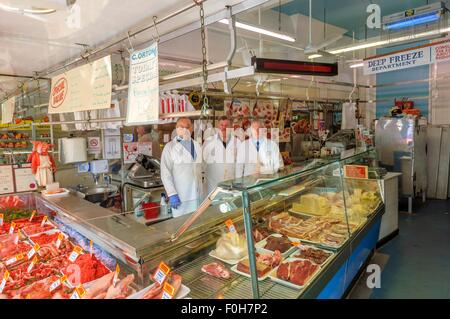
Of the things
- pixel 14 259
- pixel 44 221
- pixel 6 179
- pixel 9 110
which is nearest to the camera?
pixel 14 259

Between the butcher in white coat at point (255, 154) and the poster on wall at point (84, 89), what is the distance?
2.97m

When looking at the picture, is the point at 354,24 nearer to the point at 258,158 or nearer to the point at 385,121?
the point at 385,121

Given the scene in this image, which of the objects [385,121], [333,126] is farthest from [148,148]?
[333,126]

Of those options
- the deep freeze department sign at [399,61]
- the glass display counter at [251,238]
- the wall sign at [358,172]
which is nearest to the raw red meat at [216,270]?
the glass display counter at [251,238]

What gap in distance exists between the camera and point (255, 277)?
6.05 feet

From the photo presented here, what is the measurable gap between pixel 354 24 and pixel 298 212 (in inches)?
348

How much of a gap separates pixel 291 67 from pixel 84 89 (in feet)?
7.17

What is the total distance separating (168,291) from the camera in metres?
1.75

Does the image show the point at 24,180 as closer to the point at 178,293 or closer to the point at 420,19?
the point at 178,293

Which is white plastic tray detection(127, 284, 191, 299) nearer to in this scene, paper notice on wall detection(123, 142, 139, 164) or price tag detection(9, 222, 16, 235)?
price tag detection(9, 222, 16, 235)

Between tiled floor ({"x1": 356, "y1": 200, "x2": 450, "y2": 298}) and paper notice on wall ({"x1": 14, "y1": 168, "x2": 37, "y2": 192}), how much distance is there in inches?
179

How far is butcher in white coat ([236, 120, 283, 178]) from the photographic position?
17.7ft

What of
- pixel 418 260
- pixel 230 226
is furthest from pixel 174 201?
pixel 418 260

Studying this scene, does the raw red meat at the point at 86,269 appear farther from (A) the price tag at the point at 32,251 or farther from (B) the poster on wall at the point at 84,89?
(B) the poster on wall at the point at 84,89
